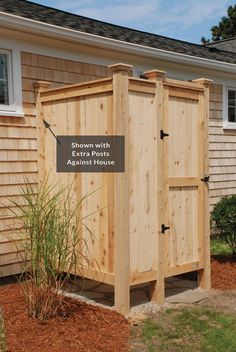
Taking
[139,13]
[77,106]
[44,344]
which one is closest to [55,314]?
[44,344]

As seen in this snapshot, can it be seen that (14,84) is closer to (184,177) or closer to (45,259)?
(184,177)

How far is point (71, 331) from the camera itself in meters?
4.19

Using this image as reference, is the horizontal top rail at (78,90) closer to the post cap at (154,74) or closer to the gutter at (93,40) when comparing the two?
the post cap at (154,74)

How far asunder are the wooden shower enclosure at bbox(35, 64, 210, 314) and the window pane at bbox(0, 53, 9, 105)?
0.67 metres

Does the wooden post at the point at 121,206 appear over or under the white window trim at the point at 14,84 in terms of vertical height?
under

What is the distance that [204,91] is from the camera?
5660 millimetres

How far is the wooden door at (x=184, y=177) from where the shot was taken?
5.26 meters

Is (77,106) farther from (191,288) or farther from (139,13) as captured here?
(139,13)

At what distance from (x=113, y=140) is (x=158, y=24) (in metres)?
27.5

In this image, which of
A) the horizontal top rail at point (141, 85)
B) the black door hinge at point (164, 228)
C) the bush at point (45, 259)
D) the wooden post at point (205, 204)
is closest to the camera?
the bush at point (45, 259)

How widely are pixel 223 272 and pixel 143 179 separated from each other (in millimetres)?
2376

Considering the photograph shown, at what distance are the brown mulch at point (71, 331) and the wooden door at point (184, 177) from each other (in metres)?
1.04

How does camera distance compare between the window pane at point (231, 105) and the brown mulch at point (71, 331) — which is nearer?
the brown mulch at point (71, 331)

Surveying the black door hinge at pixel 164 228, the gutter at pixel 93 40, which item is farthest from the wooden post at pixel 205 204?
the gutter at pixel 93 40
